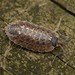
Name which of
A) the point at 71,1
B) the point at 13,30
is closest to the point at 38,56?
the point at 13,30

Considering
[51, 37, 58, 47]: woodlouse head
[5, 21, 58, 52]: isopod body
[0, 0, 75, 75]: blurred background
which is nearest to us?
[0, 0, 75, 75]: blurred background

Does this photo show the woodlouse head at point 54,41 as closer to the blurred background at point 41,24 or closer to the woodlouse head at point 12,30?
the blurred background at point 41,24

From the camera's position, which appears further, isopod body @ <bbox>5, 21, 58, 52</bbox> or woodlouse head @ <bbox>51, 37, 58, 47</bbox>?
woodlouse head @ <bbox>51, 37, 58, 47</bbox>

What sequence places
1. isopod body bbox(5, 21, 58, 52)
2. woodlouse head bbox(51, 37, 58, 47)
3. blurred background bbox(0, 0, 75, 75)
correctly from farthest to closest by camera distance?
woodlouse head bbox(51, 37, 58, 47) → isopod body bbox(5, 21, 58, 52) → blurred background bbox(0, 0, 75, 75)

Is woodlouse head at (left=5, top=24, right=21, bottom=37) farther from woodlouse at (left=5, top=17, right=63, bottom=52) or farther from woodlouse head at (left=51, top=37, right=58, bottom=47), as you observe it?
woodlouse head at (left=51, top=37, right=58, bottom=47)

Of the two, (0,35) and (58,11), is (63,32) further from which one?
(0,35)

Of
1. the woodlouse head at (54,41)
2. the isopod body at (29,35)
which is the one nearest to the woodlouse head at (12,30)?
the isopod body at (29,35)

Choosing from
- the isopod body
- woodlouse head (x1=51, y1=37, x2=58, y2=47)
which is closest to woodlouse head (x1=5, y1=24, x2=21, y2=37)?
the isopod body

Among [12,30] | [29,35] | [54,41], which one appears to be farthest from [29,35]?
[54,41]
